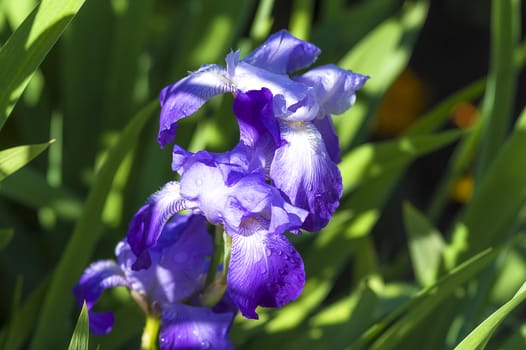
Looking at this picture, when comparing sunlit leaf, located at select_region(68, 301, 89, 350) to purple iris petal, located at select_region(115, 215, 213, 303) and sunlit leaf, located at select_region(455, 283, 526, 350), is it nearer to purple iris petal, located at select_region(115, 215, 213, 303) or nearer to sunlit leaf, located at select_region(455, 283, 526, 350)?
purple iris petal, located at select_region(115, 215, 213, 303)

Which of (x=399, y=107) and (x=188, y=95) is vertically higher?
(x=188, y=95)

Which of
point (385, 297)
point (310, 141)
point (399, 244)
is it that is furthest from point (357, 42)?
point (310, 141)

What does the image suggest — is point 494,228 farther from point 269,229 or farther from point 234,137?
point 269,229

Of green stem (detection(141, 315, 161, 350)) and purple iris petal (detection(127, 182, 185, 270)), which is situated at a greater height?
purple iris petal (detection(127, 182, 185, 270))

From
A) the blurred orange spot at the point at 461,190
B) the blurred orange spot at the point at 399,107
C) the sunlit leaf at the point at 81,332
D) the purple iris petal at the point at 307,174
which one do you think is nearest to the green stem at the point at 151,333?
the sunlit leaf at the point at 81,332

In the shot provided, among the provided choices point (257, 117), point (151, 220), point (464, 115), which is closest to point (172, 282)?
point (151, 220)

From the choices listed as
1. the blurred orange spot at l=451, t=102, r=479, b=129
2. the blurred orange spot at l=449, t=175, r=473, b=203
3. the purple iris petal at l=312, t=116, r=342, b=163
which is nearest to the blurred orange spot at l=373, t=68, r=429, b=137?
the blurred orange spot at l=451, t=102, r=479, b=129

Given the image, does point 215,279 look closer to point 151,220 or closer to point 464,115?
point 151,220
